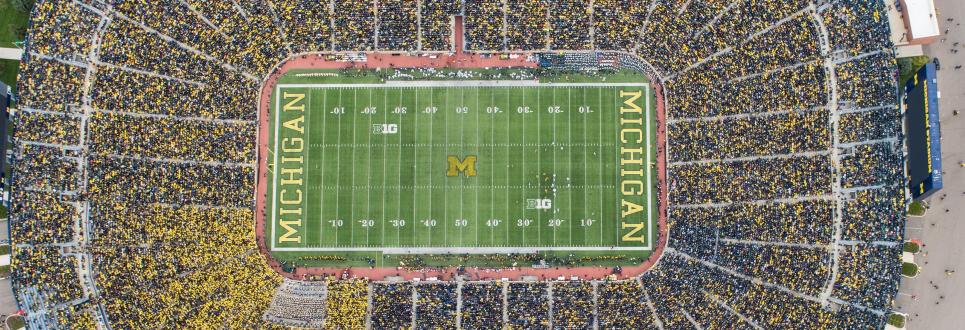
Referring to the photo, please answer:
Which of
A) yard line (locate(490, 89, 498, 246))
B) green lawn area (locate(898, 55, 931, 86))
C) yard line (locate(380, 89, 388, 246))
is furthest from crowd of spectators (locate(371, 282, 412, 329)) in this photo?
green lawn area (locate(898, 55, 931, 86))

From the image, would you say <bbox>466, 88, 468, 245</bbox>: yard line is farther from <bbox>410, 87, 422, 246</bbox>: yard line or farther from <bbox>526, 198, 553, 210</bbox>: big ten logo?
<bbox>526, 198, 553, 210</bbox>: big ten logo

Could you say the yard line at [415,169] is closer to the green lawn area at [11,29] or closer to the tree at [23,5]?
the tree at [23,5]

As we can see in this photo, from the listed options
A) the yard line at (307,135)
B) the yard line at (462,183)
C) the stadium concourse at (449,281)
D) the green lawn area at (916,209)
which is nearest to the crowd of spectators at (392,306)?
the stadium concourse at (449,281)

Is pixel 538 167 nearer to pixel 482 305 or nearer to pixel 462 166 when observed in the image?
pixel 462 166

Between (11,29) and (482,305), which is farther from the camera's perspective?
(11,29)

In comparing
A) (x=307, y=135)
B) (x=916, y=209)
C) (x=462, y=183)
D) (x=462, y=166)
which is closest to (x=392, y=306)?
(x=462, y=183)

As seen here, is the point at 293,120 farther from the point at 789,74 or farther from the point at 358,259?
the point at 789,74

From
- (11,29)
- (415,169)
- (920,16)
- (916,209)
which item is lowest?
(916,209)

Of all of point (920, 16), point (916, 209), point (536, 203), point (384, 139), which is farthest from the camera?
point (384, 139)
